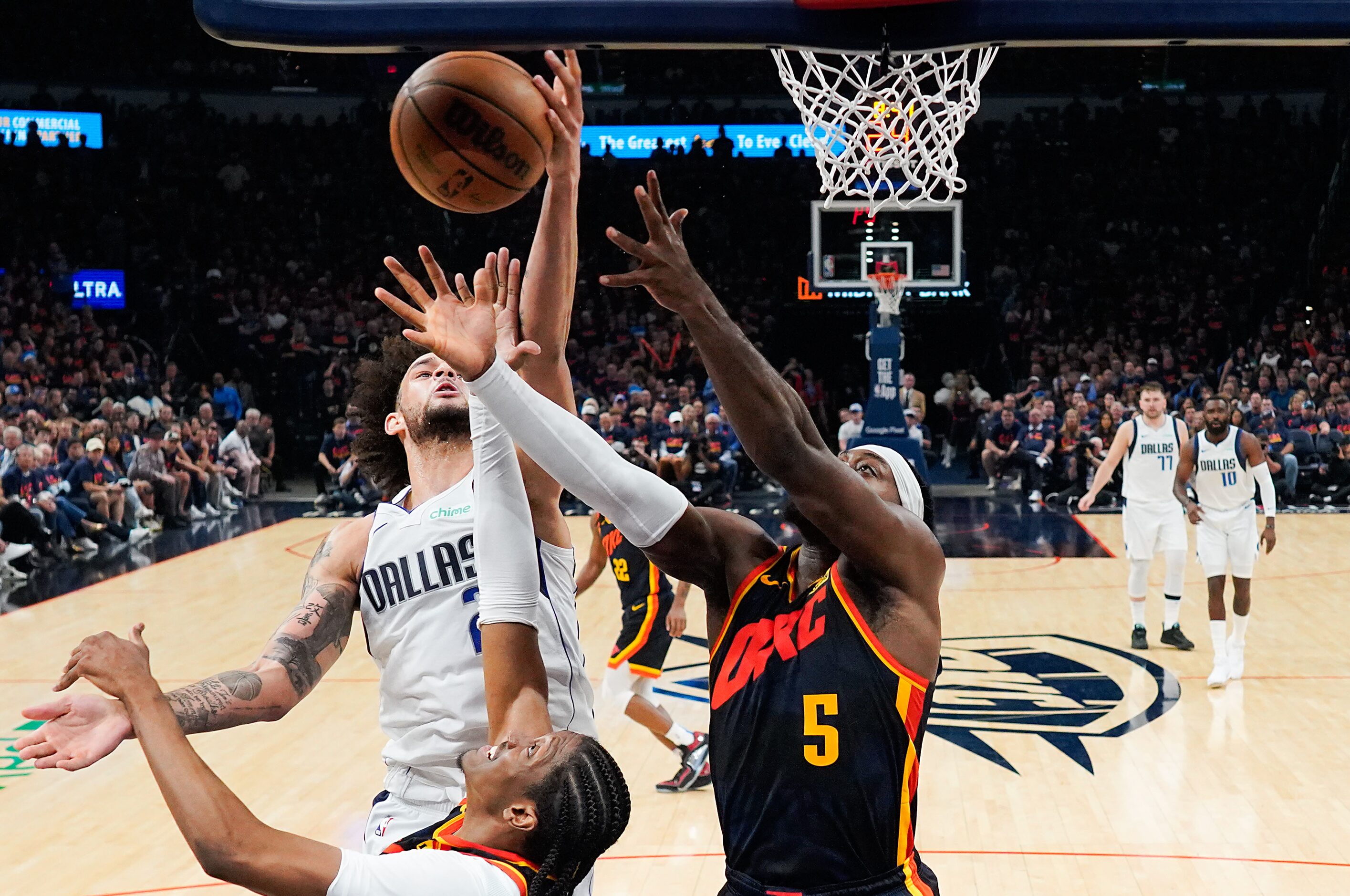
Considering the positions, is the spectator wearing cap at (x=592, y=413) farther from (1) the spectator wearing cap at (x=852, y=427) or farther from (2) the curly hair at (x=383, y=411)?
(2) the curly hair at (x=383, y=411)

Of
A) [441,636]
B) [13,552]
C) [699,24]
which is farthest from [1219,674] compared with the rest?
[13,552]

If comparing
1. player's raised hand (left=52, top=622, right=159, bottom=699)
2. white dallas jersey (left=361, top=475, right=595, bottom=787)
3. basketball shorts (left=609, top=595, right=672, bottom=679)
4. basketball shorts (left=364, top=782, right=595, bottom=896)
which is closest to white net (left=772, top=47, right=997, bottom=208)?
basketball shorts (left=609, top=595, right=672, bottom=679)

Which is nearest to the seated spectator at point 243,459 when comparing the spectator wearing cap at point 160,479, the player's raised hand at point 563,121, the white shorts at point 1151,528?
the spectator wearing cap at point 160,479

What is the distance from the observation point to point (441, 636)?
3031 mm

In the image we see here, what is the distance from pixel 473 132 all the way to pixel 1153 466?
6995mm

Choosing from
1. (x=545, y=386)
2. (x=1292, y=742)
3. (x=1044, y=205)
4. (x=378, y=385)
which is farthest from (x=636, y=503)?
(x=1044, y=205)

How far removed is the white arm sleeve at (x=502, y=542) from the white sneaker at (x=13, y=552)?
1089cm

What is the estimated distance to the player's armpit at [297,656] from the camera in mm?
2797

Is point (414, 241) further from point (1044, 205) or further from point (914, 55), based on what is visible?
point (914, 55)

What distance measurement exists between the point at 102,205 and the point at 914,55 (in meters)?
20.3

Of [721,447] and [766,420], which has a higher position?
[766,420]

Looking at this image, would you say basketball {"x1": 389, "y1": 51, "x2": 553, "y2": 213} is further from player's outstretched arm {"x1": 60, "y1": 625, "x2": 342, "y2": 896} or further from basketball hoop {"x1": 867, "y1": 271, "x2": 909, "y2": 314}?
basketball hoop {"x1": 867, "y1": 271, "x2": 909, "y2": 314}

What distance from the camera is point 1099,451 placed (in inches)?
619

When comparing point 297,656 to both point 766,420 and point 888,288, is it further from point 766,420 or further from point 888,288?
point 888,288
